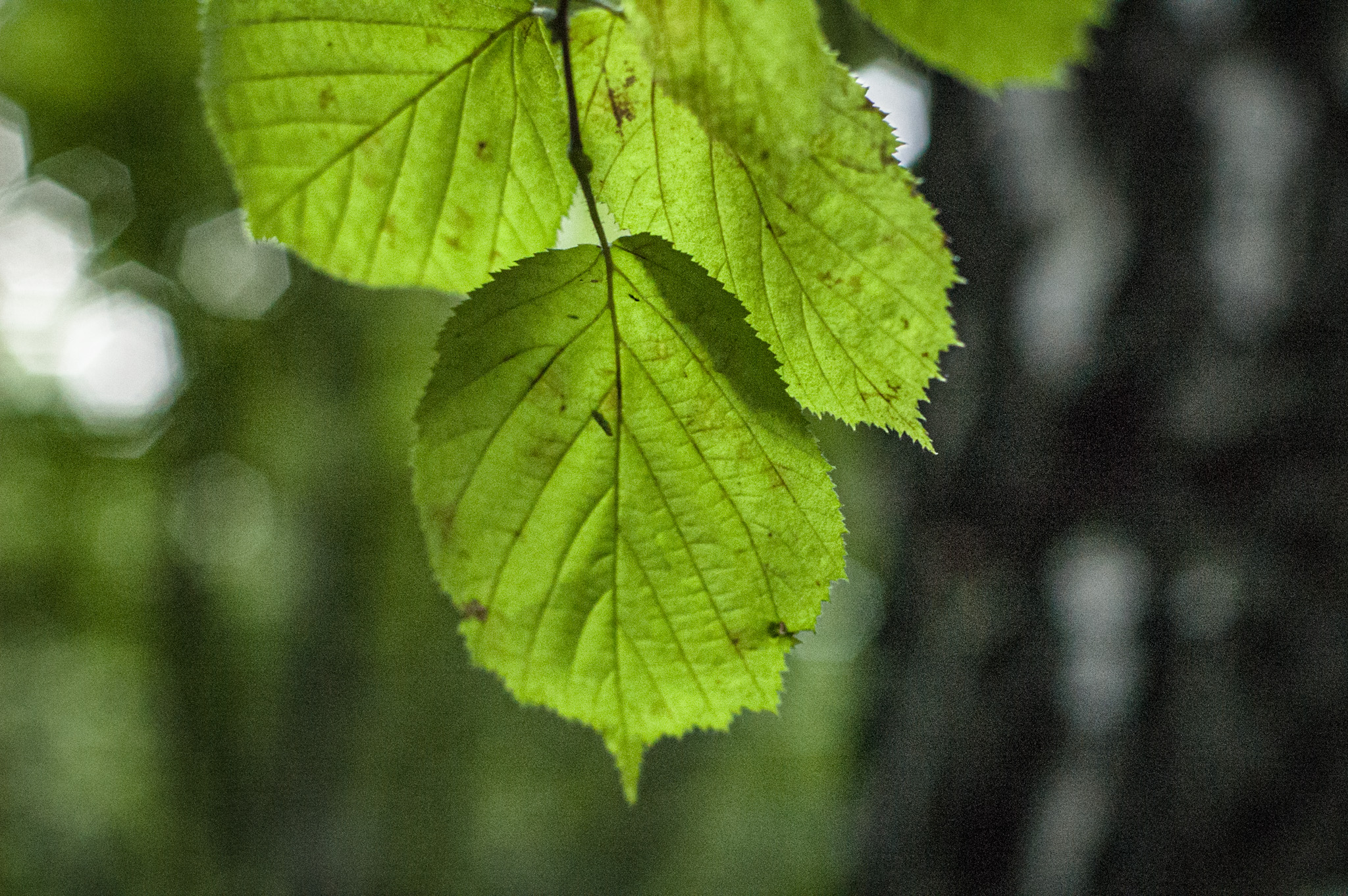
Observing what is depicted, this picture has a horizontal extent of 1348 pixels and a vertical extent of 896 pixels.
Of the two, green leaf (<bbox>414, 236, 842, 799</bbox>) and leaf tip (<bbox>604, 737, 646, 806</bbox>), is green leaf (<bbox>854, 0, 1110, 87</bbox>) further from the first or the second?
leaf tip (<bbox>604, 737, 646, 806</bbox>)

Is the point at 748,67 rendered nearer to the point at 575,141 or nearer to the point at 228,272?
the point at 575,141

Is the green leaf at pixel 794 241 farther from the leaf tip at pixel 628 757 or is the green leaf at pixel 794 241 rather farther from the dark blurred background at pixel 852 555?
the dark blurred background at pixel 852 555

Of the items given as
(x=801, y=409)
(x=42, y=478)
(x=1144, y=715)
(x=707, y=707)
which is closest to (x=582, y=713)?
(x=707, y=707)

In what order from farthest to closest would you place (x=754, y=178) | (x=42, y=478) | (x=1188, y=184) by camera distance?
(x=42, y=478), (x=1188, y=184), (x=754, y=178)

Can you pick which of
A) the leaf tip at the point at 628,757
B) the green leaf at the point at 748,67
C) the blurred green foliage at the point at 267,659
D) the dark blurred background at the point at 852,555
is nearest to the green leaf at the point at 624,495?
the leaf tip at the point at 628,757

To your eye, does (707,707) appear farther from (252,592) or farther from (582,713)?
(252,592)

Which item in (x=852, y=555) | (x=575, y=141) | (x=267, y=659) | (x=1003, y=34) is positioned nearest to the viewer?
(x=1003, y=34)

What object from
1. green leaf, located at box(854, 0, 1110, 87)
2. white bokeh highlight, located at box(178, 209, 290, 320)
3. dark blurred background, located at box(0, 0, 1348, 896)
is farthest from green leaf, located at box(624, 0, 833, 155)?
white bokeh highlight, located at box(178, 209, 290, 320)

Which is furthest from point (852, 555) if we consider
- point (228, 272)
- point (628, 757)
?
point (628, 757)
